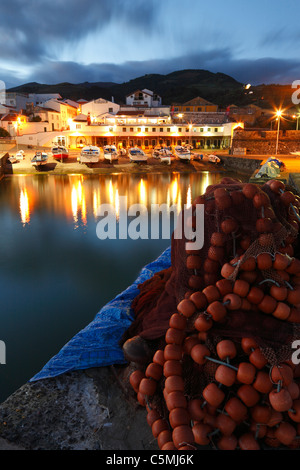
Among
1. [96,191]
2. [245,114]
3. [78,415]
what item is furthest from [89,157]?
[245,114]

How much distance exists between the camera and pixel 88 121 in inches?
1581

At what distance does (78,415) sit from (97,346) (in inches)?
33.0

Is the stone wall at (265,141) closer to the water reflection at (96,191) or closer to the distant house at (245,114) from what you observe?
the water reflection at (96,191)

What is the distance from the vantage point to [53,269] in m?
7.97

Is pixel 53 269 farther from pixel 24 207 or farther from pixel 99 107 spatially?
pixel 99 107

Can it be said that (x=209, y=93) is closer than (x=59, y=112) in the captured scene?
No

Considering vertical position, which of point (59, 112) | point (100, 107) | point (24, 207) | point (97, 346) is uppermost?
point (100, 107)

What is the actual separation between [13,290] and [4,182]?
17.9m

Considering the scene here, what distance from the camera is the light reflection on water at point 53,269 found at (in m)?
5.07

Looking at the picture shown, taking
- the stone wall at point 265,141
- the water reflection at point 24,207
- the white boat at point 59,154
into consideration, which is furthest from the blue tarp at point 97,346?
the stone wall at point 265,141

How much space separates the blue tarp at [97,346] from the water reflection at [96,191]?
25.9 ft

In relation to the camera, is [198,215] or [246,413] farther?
[198,215]

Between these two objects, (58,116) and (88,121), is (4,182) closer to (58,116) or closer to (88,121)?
(88,121)
